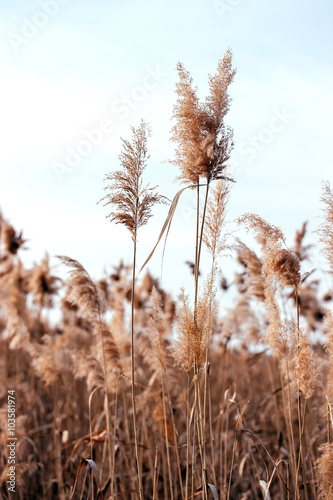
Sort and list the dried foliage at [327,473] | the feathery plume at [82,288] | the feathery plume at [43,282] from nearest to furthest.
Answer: the dried foliage at [327,473], the feathery plume at [82,288], the feathery plume at [43,282]

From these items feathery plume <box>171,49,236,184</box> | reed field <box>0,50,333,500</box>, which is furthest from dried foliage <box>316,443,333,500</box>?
feathery plume <box>171,49,236,184</box>

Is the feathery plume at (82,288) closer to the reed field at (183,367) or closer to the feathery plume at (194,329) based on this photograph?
the reed field at (183,367)

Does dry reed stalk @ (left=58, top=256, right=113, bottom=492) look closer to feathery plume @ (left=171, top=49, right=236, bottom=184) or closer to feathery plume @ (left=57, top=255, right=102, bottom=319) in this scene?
feathery plume @ (left=57, top=255, right=102, bottom=319)

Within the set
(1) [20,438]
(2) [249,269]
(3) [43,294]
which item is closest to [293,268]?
(2) [249,269]

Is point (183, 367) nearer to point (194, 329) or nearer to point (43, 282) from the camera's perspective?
point (194, 329)

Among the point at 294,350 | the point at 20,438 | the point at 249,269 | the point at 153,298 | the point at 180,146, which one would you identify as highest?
the point at 180,146

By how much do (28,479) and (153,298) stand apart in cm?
284

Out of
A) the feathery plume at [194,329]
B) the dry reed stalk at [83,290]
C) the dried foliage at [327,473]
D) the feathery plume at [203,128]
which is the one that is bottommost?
the dried foliage at [327,473]

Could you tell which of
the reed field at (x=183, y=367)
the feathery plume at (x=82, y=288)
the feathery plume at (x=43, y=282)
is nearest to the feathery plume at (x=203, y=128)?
the reed field at (x=183, y=367)

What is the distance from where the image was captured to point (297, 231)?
445 centimetres

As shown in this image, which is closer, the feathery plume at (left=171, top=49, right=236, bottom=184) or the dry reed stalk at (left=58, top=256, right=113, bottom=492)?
the feathery plume at (left=171, top=49, right=236, bottom=184)

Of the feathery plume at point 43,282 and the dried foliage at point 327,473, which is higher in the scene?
the feathery plume at point 43,282

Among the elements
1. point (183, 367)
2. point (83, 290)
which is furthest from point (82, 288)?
point (183, 367)

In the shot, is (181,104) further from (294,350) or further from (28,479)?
(28,479)
